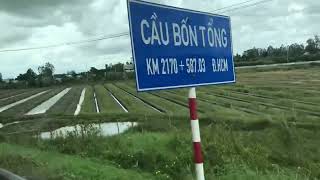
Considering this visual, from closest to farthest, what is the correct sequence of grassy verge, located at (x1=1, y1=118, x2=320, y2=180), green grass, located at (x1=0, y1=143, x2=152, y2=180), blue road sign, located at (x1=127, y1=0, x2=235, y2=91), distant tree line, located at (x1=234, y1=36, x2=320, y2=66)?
1. blue road sign, located at (x1=127, y1=0, x2=235, y2=91)
2. green grass, located at (x1=0, y1=143, x2=152, y2=180)
3. grassy verge, located at (x1=1, y1=118, x2=320, y2=180)
4. distant tree line, located at (x1=234, y1=36, x2=320, y2=66)

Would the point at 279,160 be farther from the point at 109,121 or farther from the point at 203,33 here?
the point at 109,121

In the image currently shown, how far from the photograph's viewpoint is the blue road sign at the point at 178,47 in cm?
510

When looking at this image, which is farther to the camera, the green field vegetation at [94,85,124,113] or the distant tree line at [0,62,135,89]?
the distant tree line at [0,62,135,89]

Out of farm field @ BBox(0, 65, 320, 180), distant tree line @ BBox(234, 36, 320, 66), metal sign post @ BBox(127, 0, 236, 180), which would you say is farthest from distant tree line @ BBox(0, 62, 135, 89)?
metal sign post @ BBox(127, 0, 236, 180)

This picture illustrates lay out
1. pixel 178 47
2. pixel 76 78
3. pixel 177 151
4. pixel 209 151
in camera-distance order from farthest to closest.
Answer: pixel 76 78, pixel 177 151, pixel 209 151, pixel 178 47

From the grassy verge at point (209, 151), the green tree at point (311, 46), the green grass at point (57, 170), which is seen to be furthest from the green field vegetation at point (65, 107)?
the green tree at point (311, 46)

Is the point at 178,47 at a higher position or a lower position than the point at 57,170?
higher

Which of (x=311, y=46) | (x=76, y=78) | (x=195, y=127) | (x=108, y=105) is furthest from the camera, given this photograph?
(x=311, y=46)

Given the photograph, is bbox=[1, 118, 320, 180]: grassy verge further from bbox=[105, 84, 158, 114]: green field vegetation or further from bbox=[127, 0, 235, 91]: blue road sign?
bbox=[105, 84, 158, 114]: green field vegetation

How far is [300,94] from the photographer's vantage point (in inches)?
1619

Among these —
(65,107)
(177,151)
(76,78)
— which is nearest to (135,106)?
(65,107)

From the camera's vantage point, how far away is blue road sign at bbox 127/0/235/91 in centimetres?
510

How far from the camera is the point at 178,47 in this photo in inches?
222

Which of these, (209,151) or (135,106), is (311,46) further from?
(209,151)
